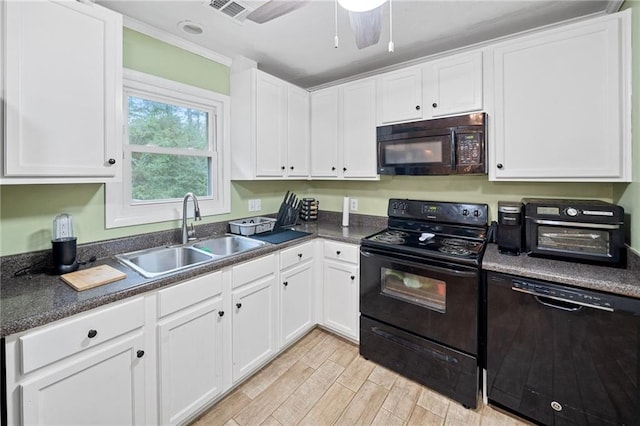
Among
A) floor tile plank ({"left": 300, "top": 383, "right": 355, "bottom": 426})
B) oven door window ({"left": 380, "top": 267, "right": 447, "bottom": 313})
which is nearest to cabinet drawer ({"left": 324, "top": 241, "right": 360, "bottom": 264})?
oven door window ({"left": 380, "top": 267, "right": 447, "bottom": 313})

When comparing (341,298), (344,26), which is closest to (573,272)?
(341,298)

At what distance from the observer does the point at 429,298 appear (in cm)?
193

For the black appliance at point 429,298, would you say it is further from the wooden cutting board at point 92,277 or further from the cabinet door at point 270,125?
the wooden cutting board at point 92,277

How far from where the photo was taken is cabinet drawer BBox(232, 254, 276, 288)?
184cm

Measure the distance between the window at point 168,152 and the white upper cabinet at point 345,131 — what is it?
902mm

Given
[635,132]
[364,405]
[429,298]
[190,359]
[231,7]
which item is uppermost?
[231,7]

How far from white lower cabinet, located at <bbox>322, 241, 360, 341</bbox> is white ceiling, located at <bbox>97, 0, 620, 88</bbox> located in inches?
63.5

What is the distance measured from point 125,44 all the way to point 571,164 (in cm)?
291

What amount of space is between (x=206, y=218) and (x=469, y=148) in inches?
83.0

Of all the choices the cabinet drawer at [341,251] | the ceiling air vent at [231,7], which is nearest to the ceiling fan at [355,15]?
the ceiling air vent at [231,7]

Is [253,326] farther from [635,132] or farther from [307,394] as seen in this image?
[635,132]

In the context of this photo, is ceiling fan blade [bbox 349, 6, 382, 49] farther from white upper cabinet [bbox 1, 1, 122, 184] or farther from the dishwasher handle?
the dishwasher handle

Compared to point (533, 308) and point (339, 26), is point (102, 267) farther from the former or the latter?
point (533, 308)

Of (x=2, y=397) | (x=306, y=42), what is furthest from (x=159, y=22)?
(x=2, y=397)
